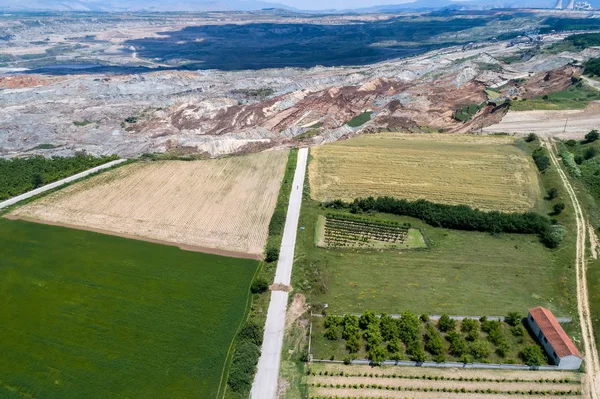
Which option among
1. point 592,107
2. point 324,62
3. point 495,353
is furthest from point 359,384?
point 324,62

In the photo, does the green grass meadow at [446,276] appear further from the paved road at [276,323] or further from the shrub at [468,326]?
the shrub at [468,326]

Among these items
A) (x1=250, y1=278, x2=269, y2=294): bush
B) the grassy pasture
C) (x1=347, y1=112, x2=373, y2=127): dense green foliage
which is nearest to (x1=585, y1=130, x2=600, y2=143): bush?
the grassy pasture

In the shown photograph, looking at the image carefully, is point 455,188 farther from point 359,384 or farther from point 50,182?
point 50,182

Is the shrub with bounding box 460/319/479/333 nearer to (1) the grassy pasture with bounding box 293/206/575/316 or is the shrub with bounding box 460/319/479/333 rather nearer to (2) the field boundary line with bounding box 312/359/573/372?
(1) the grassy pasture with bounding box 293/206/575/316

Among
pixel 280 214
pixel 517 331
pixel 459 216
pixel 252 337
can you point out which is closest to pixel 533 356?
Result: pixel 517 331

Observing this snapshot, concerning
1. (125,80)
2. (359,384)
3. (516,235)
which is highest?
(125,80)
